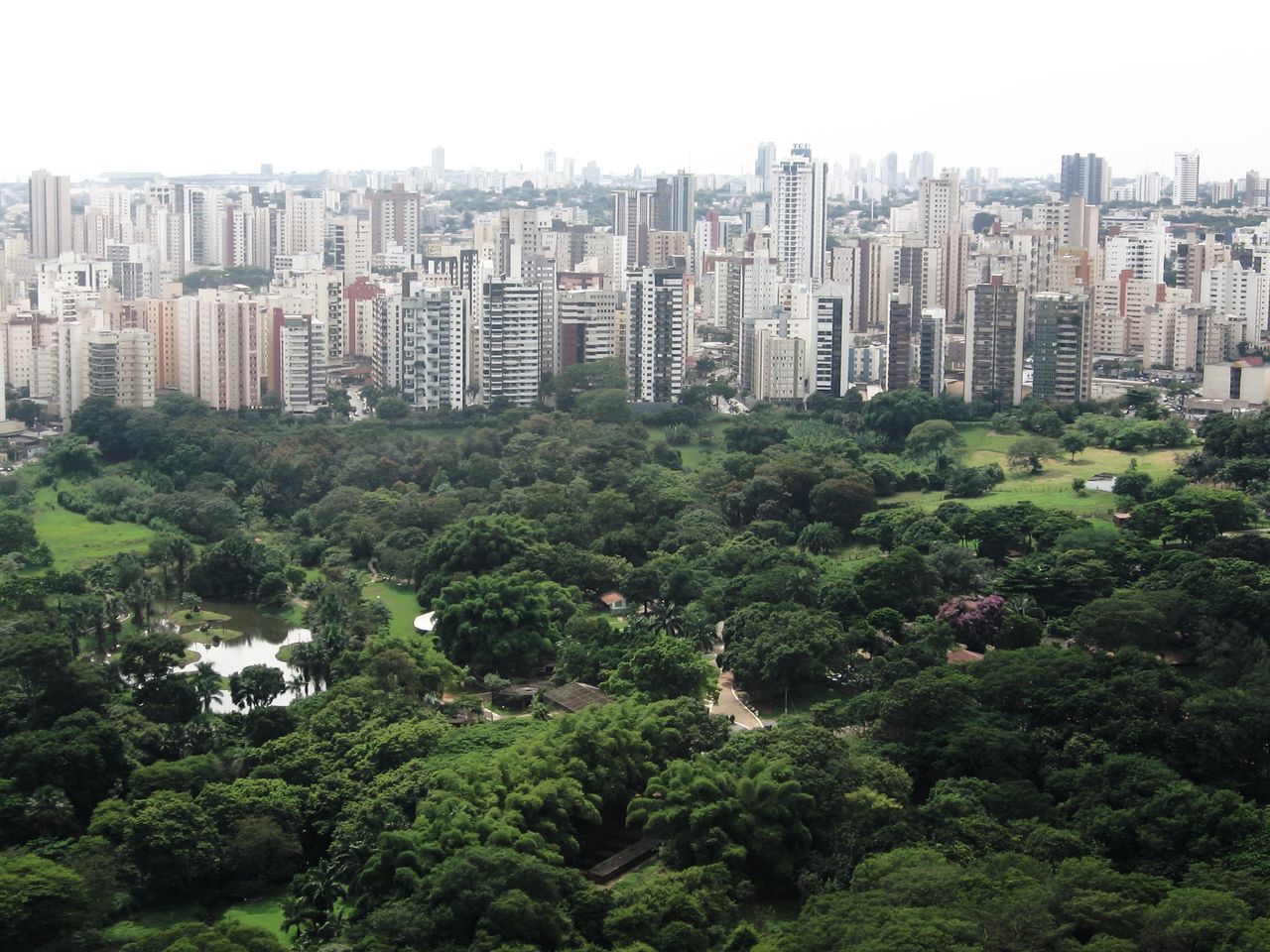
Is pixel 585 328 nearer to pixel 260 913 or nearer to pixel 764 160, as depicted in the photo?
pixel 260 913

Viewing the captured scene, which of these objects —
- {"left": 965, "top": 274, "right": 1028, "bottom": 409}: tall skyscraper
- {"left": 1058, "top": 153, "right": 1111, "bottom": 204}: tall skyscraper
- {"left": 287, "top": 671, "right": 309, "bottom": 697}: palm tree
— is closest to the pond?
{"left": 287, "top": 671, "right": 309, "bottom": 697}: palm tree

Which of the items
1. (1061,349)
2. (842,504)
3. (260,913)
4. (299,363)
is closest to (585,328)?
(299,363)

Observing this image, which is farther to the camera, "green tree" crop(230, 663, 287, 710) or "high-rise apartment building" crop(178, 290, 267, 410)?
"high-rise apartment building" crop(178, 290, 267, 410)

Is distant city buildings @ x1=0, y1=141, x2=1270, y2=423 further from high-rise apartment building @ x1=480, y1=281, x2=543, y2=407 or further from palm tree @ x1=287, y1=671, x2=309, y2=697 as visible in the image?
palm tree @ x1=287, y1=671, x2=309, y2=697

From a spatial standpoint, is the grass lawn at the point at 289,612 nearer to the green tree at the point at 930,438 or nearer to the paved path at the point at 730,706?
the paved path at the point at 730,706

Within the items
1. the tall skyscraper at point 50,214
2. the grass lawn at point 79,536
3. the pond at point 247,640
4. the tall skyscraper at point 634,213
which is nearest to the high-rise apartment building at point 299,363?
the grass lawn at point 79,536

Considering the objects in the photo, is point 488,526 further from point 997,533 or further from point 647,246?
point 647,246
